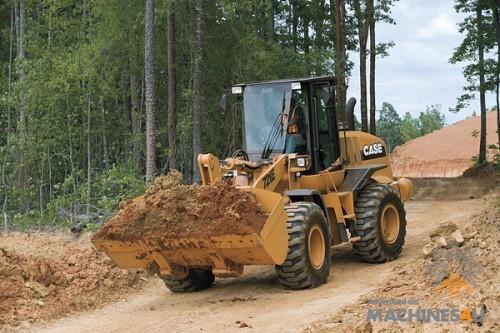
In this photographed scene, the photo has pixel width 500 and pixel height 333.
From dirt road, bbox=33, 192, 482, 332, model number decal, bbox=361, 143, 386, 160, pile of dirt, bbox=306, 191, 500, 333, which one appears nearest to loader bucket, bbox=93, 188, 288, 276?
dirt road, bbox=33, 192, 482, 332

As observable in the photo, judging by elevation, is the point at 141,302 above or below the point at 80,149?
below

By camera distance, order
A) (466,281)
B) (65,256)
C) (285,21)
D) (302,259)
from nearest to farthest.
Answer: (466,281)
(302,259)
(65,256)
(285,21)

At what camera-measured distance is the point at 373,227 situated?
10352mm

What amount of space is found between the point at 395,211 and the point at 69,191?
1286 cm

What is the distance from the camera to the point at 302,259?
336 inches

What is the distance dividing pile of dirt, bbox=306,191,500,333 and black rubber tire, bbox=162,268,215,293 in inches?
107

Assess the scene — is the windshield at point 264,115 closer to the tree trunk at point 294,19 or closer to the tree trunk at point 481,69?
the tree trunk at point 481,69

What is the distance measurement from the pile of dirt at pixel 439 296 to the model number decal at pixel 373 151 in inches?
107

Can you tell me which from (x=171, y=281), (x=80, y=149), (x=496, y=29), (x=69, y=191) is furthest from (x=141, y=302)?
(x=496, y=29)

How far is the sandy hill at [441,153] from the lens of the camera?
184ft

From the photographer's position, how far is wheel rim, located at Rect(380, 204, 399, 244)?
10.9 meters

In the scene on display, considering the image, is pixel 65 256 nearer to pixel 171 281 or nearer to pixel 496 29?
pixel 171 281

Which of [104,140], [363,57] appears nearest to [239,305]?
[104,140]

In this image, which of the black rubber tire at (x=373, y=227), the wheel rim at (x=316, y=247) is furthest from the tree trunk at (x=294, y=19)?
the wheel rim at (x=316, y=247)
